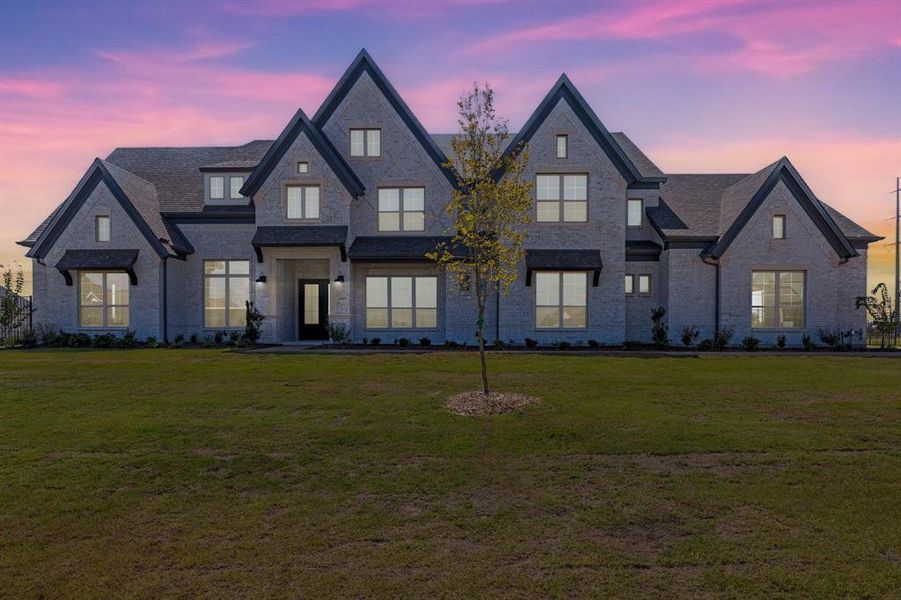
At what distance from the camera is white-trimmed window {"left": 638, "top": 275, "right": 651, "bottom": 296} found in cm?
2567

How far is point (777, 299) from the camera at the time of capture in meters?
24.3

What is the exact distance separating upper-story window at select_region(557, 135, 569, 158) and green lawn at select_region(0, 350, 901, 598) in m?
14.1

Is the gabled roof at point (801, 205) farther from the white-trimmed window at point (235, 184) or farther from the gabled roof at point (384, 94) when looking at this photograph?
the white-trimmed window at point (235, 184)

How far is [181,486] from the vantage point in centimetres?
688

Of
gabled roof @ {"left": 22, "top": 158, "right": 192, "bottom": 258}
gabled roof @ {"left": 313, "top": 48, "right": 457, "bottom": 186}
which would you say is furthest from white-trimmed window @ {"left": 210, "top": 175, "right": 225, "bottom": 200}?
gabled roof @ {"left": 313, "top": 48, "right": 457, "bottom": 186}

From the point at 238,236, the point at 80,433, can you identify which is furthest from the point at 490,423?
the point at 238,236

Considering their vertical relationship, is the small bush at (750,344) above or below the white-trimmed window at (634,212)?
below

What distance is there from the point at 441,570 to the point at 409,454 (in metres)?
3.41

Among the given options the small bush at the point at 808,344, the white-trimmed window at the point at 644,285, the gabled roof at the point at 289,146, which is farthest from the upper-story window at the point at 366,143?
the small bush at the point at 808,344

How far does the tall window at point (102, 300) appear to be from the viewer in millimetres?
24984

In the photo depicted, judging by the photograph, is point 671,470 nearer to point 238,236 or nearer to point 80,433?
point 80,433

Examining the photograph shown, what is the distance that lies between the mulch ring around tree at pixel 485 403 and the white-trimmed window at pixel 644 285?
1569 cm

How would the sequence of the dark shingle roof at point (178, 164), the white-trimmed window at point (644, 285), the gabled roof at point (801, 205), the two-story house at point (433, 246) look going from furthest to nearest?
the dark shingle roof at point (178, 164)
the white-trimmed window at point (644, 285)
the two-story house at point (433, 246)
the gabled roof at point (801, 205)

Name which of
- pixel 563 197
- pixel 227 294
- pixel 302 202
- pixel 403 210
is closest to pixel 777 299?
pixel 563 197
